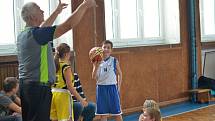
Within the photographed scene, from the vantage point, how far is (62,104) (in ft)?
14.1

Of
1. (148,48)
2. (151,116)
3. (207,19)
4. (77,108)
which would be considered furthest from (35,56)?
(207,19)

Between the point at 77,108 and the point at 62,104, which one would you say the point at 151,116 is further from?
the point at 77,108

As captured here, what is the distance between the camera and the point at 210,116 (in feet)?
19.7

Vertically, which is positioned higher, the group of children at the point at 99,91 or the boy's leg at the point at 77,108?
the group of children at the point at 99,91

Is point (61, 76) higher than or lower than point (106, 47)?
Result: lower

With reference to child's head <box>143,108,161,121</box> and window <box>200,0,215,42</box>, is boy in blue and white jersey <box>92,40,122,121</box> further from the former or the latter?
window <box>200,0,215,42</box>

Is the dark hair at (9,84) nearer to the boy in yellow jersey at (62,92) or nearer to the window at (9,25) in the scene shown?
the boy in yellow jersey at (62,92)

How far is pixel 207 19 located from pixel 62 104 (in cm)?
578

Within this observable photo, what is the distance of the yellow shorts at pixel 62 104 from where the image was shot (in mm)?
4289

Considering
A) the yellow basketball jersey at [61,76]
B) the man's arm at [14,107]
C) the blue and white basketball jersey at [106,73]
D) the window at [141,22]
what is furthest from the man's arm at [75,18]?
the window at [141,22]

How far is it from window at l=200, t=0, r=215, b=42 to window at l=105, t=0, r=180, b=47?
136 cm

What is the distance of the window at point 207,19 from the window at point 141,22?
136cm

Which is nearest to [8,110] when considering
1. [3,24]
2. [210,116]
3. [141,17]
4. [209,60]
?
[3,24]

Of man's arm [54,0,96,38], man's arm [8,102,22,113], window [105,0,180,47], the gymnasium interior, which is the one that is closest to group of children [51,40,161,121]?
man's arm [8,102,22,113]
